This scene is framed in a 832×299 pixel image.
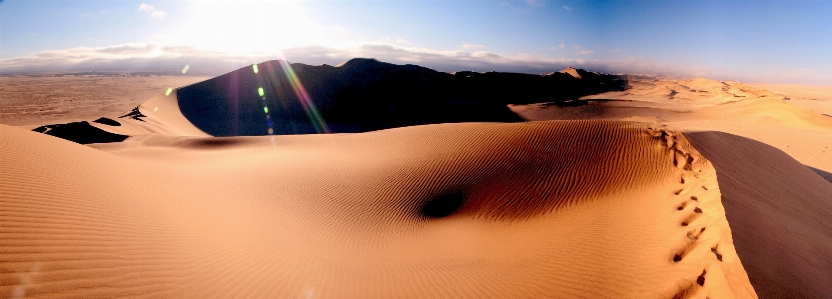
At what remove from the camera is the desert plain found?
4086 millimetres

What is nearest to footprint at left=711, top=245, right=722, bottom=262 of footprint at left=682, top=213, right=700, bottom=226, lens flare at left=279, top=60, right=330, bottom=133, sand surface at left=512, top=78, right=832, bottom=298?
sand surface at left=512, top=78, right=832, bottom=298

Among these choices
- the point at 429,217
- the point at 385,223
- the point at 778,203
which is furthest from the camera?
the point at 429,217

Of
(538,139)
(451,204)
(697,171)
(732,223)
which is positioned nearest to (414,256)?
(451,204)

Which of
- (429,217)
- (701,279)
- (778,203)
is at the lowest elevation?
(429,217)

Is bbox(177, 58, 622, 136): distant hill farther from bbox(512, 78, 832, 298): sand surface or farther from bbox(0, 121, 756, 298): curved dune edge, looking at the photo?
bbox(512, 78, 832, 298): sand surface

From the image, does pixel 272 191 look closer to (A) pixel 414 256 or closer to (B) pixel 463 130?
(A) pixel 414 256

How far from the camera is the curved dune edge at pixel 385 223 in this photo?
13.3 feet

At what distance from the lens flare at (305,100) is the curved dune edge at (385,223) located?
2232cm

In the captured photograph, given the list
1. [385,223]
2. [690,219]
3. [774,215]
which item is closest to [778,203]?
[774,215]

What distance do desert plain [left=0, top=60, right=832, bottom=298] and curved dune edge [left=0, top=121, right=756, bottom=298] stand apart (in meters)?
0.04

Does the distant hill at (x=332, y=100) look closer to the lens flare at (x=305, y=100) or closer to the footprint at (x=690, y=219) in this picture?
the lens flare at (x=305, y=100)

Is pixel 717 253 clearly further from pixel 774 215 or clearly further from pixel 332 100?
pixel 332 100

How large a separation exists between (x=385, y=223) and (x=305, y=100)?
32.2 metres

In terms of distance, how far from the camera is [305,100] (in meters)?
37.5
